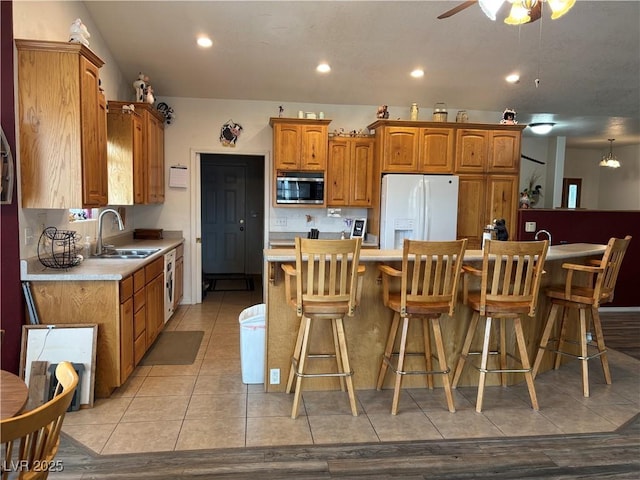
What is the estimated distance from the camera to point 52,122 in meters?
2.82

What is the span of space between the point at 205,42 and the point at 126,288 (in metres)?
2.58

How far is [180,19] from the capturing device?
153 inches

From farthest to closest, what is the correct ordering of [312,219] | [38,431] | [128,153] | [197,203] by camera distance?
[312,219]
[197,203]
[128,153]
[38,431]

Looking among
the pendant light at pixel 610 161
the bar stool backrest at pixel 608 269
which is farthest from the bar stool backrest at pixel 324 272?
the pendant light at pixel 610 161

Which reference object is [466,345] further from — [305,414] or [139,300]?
[139,300]

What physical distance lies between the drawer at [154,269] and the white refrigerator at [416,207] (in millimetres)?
2482

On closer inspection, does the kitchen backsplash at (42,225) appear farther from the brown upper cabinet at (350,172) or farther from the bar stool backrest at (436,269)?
the brown upper cabinet at (350,172)

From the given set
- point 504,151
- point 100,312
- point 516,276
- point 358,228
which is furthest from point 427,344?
point 504,151

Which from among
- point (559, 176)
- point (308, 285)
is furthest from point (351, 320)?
point (559, 176)

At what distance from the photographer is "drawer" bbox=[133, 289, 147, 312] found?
3286 mm

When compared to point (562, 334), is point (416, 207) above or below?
above

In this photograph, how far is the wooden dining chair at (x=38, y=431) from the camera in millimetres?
1092

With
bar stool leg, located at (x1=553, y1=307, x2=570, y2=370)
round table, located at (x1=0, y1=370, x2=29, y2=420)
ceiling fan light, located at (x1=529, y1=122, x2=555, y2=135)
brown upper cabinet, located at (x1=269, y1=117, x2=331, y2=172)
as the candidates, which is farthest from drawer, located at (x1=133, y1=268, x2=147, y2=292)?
ceiling fan light, located at (x1=529, y1=122, x2=555, y2=135)

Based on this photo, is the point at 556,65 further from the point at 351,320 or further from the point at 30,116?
the point at 30,116
